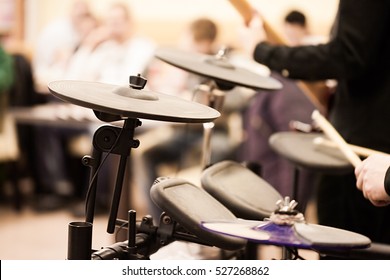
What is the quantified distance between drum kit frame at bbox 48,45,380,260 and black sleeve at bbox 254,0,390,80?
2.24ft

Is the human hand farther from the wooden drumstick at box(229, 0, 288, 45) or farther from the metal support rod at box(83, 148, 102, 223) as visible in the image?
the wooden drumstick at box(229, 0, 288, 45)

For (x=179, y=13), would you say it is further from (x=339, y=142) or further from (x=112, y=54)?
(x=339, y=142)

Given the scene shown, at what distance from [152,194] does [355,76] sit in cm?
89

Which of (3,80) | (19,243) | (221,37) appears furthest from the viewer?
(221,37)

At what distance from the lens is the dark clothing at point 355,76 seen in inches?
78.7

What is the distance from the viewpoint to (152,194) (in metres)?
1.43

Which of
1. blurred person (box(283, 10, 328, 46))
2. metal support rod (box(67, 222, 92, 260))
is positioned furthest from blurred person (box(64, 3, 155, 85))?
metal support rod (box(67, 222, 92, 260))

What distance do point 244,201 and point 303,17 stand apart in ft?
9.57

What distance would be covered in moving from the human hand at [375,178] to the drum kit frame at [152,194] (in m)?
0.20

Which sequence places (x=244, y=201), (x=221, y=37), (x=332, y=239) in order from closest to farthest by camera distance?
1. (x=332, y=239)
2. (x=244, y=201)
3. (x=221, y=37)

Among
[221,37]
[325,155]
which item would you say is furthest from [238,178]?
[221,37]

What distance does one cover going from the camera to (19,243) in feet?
12.9

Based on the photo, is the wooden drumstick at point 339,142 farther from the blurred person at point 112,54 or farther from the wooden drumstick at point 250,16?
the blurred person at point 112,54

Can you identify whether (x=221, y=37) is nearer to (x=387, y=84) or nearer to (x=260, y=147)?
(x=260, y=147)
